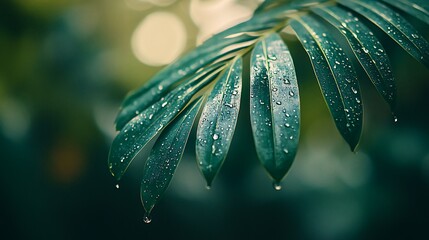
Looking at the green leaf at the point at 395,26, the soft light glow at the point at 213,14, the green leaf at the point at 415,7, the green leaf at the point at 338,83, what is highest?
the soft light glow at the point at 213,14

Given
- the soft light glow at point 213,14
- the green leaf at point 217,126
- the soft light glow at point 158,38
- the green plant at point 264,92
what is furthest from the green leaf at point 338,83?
the soft light glow at point 158,38

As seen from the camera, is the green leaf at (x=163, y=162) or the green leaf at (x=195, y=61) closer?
the green leaf at (x=163, y=162)

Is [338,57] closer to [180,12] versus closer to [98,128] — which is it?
[98,128]

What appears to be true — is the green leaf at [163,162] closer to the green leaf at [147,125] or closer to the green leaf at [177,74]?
the green leaf at [147,125]

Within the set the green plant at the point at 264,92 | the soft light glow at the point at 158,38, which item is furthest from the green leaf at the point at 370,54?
the soft light glow at the point at 158,38

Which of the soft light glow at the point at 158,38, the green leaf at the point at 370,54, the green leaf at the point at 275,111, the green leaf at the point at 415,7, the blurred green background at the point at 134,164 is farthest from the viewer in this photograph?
the soft light glow at the point at 158,38

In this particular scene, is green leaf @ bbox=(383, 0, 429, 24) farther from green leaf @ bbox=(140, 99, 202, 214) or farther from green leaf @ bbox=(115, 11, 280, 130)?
green leaf @ bbox=(140, 99, 202, 214)

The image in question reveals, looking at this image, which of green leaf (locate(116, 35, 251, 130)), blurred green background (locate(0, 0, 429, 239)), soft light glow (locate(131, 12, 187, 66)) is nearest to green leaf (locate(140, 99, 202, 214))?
green leaf (locate(116, 35, 251, 130))

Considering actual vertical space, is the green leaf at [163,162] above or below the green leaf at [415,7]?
below

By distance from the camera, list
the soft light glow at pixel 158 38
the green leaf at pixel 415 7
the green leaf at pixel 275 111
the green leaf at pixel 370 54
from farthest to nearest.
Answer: the soft light glow at pixel 158 38, the green leaf at pixel 415 7, the green leaf at pixel 370 54, the green leaf at pixel 275 111
